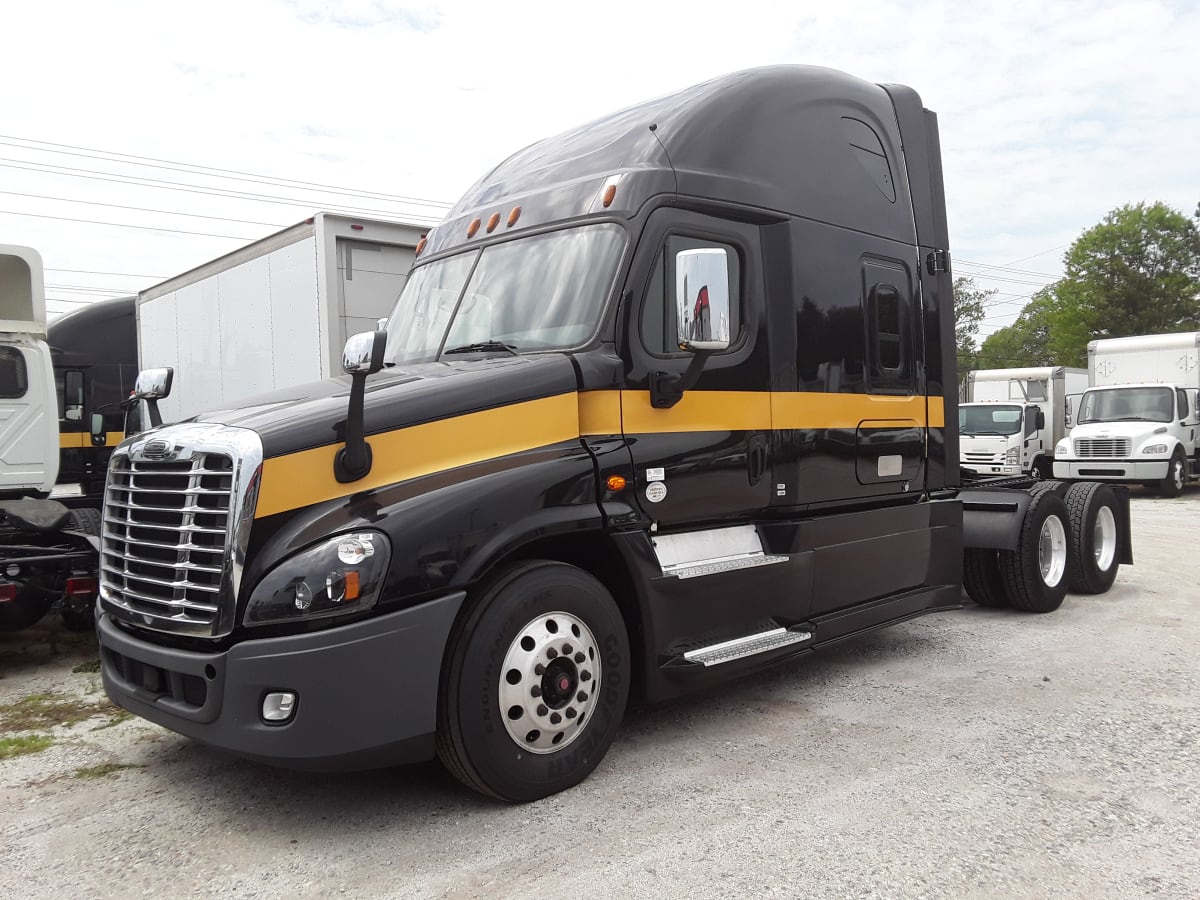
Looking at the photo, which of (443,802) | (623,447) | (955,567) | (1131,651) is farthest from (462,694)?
(1131,651)

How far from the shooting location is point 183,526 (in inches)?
151

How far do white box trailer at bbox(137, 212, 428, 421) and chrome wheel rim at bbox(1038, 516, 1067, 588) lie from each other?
19.3 ft

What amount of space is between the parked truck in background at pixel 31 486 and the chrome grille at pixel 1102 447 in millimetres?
18650

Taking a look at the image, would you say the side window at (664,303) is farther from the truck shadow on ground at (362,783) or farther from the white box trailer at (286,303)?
the white box trailer at (286,303)

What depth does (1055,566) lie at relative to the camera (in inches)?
316

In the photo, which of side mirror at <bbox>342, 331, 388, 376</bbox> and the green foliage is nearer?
side mirror at <bbox>342, 331, 388, 376</bbox>

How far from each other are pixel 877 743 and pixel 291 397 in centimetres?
326

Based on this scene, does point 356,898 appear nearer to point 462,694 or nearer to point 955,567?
point 462,694

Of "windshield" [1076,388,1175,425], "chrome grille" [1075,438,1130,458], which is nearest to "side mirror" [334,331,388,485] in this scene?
"chrome grille" [1075,438,1130,458]

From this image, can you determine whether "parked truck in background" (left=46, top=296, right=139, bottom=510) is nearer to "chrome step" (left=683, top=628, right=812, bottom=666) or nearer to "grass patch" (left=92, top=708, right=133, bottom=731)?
"grass patch" (left=92, top=708, right=133, bottom=731)

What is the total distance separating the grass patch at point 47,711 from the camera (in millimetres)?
5398

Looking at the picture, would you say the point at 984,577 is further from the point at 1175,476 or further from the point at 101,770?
the point at 1175,476

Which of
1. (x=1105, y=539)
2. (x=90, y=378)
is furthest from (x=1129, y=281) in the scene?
(x=90, y=378)

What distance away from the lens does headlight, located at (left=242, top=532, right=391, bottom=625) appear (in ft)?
11.7
